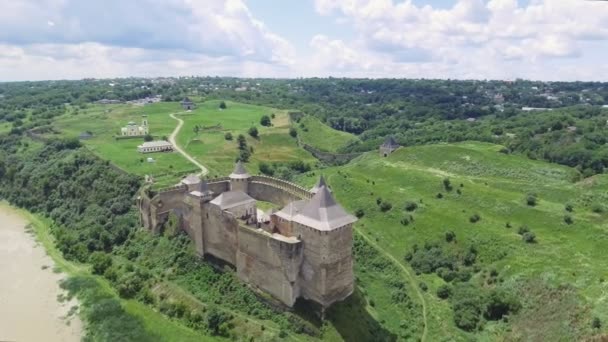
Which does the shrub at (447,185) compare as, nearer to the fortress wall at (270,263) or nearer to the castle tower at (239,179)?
the castle tower at (239,179)

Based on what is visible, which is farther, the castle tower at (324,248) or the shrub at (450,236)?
the shrub at (450,236)

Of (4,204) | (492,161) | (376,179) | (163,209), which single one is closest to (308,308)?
(163,209)


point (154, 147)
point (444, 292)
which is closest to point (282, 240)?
point (444, 292)

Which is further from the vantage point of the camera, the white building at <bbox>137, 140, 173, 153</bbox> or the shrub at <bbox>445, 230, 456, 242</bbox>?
the white building at <bbox>137, 140, 173, 153</bbox>

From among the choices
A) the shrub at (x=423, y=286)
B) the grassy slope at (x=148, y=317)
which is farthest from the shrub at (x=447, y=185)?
the grassy slope at (x=148, y=317)

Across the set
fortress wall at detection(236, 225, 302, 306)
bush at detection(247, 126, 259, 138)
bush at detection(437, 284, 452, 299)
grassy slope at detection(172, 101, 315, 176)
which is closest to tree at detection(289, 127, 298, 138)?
grassy slope at detection(172, 101, 315, 176)

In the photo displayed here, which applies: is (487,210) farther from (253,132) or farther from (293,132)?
(293,132)

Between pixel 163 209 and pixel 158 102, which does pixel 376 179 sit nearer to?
pixel 163 209

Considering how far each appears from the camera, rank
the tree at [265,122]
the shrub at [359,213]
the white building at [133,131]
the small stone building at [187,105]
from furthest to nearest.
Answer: the small stone building at [187,105], the tree at [265,122], the white building at [133,131], the shrub at [359,213]

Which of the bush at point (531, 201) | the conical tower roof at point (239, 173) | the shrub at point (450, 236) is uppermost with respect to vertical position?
the conical tower roof at point (239, 173)

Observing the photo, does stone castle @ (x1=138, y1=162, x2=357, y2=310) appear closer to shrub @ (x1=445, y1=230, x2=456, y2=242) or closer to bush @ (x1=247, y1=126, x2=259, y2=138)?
shrub @ (x1=445, y1=230, x2=456, y2=242)
